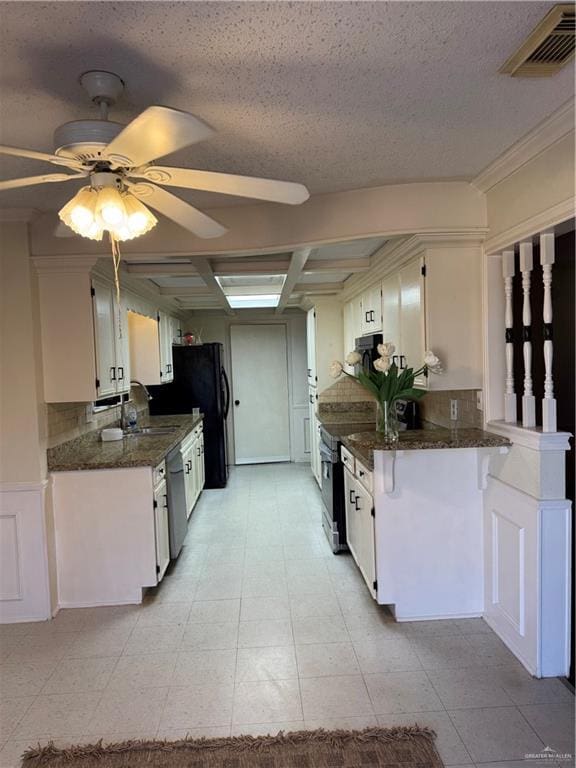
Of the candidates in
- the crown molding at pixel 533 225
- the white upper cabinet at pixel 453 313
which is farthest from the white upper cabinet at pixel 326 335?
the crown molding at pixel 533 225

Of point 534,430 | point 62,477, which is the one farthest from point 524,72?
point 62,477

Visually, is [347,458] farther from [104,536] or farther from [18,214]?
[18,214]

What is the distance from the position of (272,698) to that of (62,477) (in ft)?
5.78

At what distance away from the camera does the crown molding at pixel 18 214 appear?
8.79 ft

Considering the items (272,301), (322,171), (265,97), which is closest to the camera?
(265,97)

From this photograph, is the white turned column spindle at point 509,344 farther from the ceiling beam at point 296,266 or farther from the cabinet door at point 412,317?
the ceiling beam at point 296,266

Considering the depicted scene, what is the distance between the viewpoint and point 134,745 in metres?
1.86

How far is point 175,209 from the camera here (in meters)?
1.72

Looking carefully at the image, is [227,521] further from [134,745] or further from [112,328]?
[134,745]

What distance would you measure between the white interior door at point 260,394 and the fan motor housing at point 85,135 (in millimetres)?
5412

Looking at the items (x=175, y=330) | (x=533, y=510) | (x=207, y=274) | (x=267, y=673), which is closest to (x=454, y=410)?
(x=533, y=510)

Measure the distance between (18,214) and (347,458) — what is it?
8.34ft

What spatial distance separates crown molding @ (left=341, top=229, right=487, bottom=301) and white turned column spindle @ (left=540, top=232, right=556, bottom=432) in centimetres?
51

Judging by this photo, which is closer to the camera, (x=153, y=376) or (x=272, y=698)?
(x=272, y=698)
